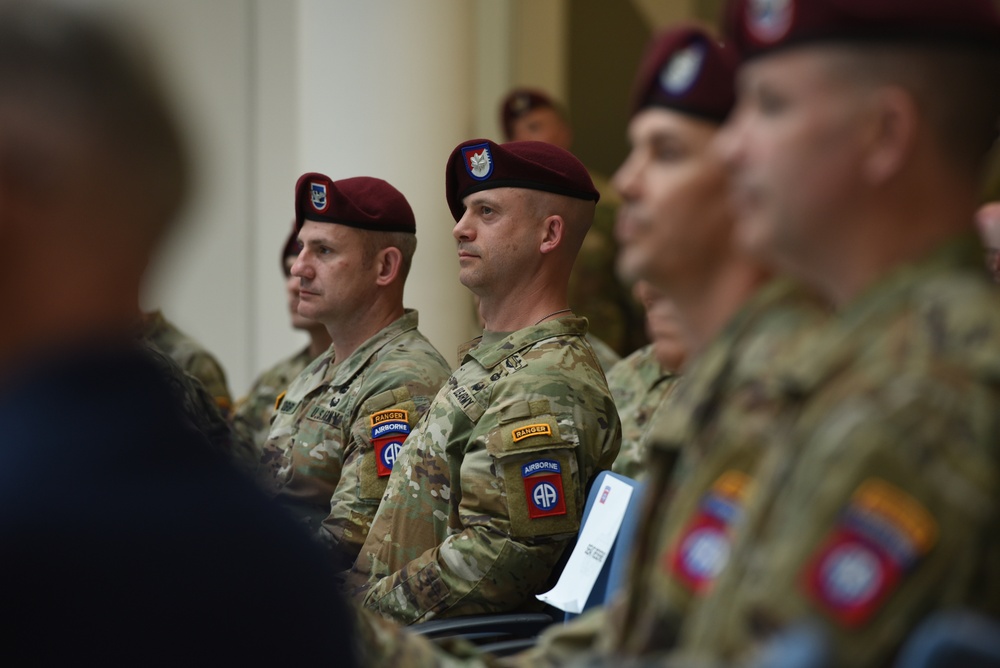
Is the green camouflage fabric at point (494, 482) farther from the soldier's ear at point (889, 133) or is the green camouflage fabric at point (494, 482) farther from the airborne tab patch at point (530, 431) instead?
the soldier's ear at point (889, 133)

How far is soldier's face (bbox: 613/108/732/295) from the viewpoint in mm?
1621

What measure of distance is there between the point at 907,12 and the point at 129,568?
0.89m

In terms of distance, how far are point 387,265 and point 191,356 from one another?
168 centimetres

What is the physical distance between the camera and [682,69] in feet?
5.55

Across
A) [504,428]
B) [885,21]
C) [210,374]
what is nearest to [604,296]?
[210,374]

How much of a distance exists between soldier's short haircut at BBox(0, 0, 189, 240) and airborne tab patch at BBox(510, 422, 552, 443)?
5.93 ft

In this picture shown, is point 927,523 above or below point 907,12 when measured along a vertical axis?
below

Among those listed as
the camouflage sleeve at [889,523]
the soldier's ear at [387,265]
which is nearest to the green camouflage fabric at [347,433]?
the soldier's ear at [387,265]

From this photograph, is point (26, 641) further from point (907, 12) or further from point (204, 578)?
point (907, 12)

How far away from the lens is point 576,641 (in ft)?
5.84

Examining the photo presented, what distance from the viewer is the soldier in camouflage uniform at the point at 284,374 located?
16.7 feet

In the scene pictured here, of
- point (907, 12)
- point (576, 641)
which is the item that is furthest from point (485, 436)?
point (907, 12)

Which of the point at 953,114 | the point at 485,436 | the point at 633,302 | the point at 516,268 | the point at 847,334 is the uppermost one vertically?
the point at 953,114

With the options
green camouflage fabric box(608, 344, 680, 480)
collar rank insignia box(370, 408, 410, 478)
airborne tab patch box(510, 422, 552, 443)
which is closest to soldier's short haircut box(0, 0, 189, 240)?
airborne tab patch box(510, 422, 552, 443)
